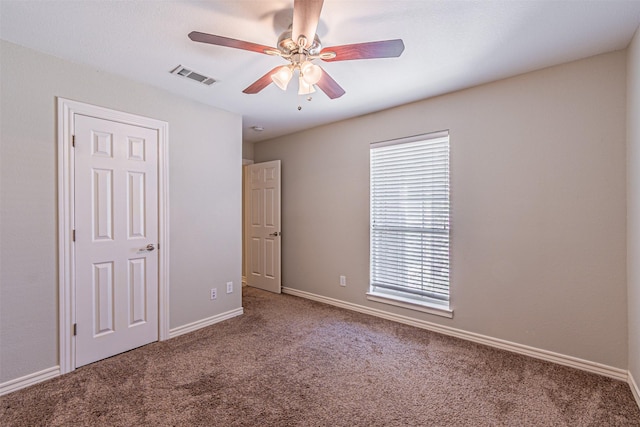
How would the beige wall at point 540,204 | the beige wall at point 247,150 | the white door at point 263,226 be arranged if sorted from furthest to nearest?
the beige wall at point 247,150, the white door at point 263,226, the beige wall at point 540,204

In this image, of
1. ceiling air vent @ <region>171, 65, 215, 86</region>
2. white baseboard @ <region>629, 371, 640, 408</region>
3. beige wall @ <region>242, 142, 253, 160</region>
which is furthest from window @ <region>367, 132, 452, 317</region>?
beige wall @ <region>242, 142, 253, 160</region>

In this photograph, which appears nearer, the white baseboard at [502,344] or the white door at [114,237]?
the white baseboard at [502,344]

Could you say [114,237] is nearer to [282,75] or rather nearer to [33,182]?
[33,182]

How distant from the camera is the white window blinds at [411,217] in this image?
3.06m

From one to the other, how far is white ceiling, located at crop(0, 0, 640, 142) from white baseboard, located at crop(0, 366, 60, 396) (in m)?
2.36

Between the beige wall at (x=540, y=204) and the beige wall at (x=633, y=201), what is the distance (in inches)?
3.1

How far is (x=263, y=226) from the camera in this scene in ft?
15.4

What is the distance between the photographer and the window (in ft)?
10.0

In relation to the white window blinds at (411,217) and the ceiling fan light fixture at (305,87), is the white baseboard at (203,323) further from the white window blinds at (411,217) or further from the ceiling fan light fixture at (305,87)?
the ceiling fan light fixture at (305,87)

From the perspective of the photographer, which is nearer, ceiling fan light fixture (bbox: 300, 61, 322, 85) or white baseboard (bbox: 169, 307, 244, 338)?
ceiling fan light fixture (bbox: 300, 61, 322, 85)

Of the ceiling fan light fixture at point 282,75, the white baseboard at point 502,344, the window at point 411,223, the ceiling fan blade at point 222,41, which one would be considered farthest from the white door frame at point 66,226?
the window at point 411,223

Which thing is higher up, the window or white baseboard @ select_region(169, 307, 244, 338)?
the window

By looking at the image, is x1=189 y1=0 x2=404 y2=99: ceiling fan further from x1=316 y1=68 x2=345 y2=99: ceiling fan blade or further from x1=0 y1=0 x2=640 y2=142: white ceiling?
x1=0 y1=0 x2=640 y2=142: white ceiling

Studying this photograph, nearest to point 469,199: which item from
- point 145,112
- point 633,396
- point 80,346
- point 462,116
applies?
point 462,116
